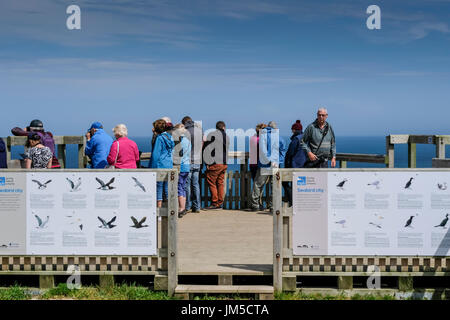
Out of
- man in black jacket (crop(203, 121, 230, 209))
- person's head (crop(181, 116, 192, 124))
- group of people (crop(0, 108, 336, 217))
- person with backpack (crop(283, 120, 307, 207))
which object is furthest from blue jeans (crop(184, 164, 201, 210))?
person with backpack (crop(283, 120, 307, 207))

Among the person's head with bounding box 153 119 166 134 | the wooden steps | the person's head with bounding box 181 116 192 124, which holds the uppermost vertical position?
the person's head with bounding box 181 116 192 124

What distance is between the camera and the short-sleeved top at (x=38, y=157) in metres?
8.55

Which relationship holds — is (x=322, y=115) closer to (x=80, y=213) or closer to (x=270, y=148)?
(x=270, y=148)

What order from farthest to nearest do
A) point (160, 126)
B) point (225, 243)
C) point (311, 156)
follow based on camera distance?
point (160, 126) < point (311, 156) < point (225, 243)

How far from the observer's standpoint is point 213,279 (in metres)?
7.16

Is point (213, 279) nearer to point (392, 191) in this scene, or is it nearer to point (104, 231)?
point (104, 231)

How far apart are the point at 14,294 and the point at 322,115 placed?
5.52 m

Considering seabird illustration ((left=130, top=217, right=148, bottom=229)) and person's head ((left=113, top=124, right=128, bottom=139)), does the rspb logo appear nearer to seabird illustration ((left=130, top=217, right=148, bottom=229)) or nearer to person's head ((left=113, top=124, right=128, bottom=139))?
seabird illustration ((left=130, top=217, right=148, bottom=229))

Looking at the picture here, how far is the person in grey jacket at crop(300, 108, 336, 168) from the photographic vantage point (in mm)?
9727

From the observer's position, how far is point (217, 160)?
41.0 ft

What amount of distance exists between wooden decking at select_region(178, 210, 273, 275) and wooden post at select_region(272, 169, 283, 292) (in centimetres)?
16

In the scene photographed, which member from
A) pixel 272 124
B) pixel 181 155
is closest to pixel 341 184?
pixel 181 155

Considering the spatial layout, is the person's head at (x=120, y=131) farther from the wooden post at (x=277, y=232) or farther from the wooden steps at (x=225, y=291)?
the wooden post at (x=277, y=232)

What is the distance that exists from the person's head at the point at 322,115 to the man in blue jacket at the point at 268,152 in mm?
2170
